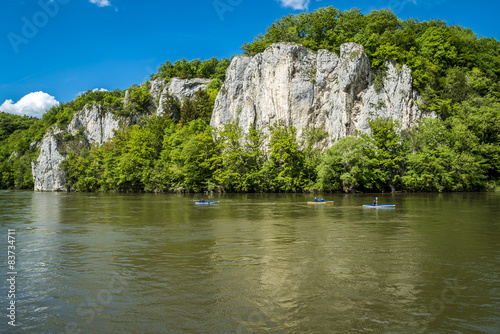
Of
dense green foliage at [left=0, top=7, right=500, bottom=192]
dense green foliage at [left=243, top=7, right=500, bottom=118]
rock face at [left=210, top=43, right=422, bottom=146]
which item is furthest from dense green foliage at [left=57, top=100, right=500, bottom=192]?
dense green foliage at [left=243, top=7, right=500, bottom=118]

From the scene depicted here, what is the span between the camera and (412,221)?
23.9 meters

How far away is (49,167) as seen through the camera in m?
104

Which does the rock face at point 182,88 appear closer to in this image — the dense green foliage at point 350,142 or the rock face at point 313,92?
the dense green foliage at point 350,142

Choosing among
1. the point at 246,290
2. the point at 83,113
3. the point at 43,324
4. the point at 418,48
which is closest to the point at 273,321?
the point at 246,290

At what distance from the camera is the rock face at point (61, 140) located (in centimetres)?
10225

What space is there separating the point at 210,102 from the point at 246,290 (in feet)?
264

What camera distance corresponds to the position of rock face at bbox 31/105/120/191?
102 metres

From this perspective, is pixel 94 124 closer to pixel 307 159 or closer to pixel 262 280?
pixel 307 159

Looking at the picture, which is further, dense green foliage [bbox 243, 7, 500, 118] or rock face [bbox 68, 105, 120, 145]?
rock face [bbox 68, 105, 120, 145]

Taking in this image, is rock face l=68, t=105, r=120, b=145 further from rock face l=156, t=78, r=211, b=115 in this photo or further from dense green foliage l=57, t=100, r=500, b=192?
dense green foliage l=57, t=100, r=500, b=192

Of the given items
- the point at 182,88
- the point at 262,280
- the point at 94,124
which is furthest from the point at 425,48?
the point at 94,124

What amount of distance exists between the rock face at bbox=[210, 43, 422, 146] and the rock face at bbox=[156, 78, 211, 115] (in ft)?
67.4

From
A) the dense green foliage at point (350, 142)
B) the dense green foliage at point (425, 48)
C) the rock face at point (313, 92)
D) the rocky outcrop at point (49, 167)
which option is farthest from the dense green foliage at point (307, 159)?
the rocky outcrop at point (49, 167)

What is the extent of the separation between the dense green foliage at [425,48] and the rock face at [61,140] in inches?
2461
